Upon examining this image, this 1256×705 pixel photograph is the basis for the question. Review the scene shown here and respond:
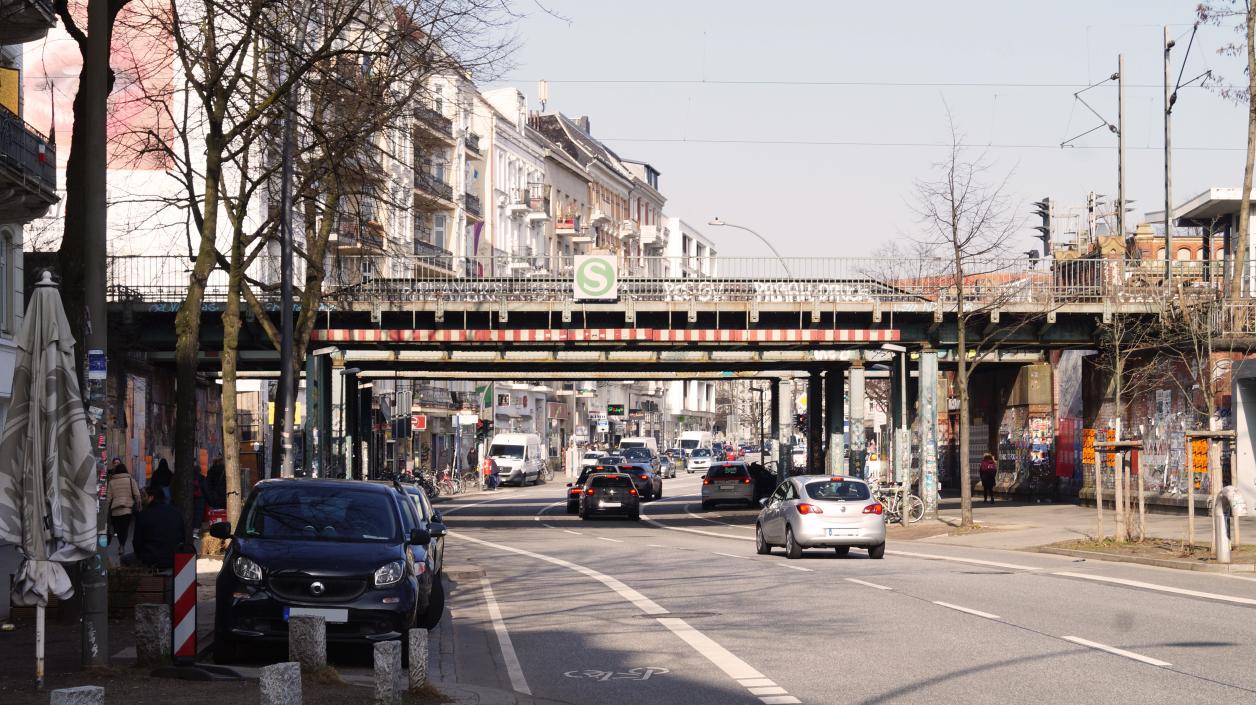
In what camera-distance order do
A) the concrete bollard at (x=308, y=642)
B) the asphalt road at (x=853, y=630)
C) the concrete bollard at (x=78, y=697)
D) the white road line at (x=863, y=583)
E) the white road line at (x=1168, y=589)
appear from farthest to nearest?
the white road line at (x=863, y=583)
the white road line at (x=1168, y=589)
the concrete bollard at (x=308, y=642)
the asphalt road at (x=853, y=630)
the concrete bollard at (x=78, y=697)

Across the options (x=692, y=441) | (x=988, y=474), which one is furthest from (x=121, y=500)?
(x=692, y=441)

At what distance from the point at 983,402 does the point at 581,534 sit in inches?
1061

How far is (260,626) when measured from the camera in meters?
13.8

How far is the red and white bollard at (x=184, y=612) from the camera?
13141 millimetres

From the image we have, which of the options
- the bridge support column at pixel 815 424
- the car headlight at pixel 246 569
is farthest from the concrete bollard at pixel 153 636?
the bridge support column at pixel 815 424

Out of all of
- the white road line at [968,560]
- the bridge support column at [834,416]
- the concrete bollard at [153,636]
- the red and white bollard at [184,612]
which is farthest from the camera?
the bridge support column at [834,416]

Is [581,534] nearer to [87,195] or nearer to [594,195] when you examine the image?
[87,195]

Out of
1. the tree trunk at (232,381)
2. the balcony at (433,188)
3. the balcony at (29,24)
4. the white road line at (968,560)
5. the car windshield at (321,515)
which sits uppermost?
the balcony at (433,188)

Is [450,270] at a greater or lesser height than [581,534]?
greater

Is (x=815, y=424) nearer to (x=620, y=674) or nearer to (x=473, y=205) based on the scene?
(x=473, y=205)

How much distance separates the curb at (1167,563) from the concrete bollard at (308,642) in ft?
51.8

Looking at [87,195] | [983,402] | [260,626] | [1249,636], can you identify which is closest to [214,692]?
[260,626]

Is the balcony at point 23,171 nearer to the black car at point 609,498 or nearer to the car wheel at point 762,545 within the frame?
the car wheel at point 762,545

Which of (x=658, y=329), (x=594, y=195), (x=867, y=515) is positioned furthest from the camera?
(x=594, y=195)
